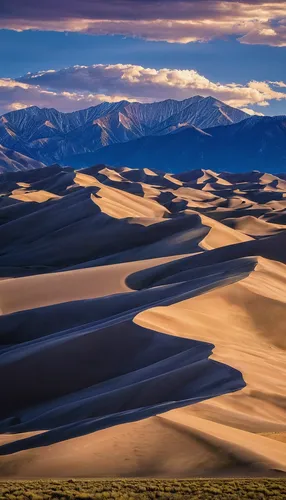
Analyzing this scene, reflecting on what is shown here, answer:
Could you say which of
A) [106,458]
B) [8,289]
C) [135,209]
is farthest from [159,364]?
[135,209]

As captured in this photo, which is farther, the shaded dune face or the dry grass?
the shaded dune face

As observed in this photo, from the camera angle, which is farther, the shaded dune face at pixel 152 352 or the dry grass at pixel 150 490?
the shaded dune face at pixel 152 352

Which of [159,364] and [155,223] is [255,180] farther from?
[159,364]

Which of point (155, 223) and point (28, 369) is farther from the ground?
point (28, 369)

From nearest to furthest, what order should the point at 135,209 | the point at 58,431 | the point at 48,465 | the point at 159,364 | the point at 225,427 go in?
the point at 48,465
the point at 225,427
the point at 58,431
the point at 159,364
the point at 135,209

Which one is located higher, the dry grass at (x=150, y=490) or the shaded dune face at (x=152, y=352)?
the dry grass at (x=150, y=490)

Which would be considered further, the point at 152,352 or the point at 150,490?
the point at 152,352

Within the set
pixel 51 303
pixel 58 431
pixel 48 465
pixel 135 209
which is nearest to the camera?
pixel 48 465

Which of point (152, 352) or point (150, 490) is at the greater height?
point (150, 490)

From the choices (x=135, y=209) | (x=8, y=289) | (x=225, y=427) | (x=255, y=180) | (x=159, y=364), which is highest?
(x=225, y=427)

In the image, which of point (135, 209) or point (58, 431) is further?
point (135, 209)

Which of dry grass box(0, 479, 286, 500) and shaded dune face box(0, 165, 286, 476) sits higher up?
dry grass box(0, 479, 286, 500)
